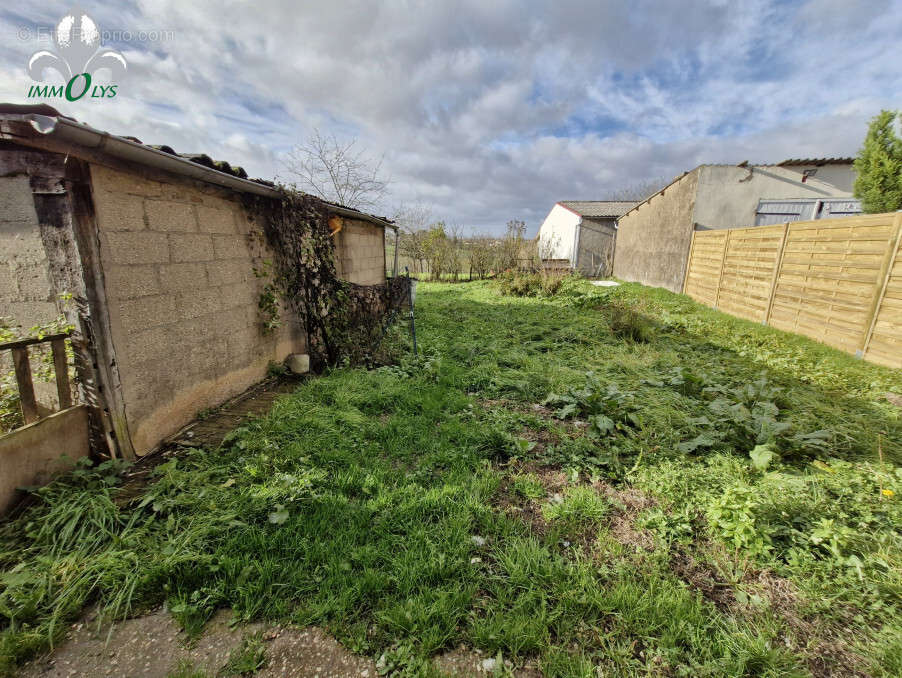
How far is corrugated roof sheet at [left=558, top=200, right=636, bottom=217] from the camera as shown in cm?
2235

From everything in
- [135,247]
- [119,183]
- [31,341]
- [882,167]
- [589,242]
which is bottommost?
[31,341]

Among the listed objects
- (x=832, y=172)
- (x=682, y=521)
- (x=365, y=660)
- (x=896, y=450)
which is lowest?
(x=365, y=660)

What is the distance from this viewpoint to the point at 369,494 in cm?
265

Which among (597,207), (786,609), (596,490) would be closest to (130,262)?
(596,490)

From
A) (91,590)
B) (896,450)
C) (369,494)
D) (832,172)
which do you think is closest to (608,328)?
(896,450)

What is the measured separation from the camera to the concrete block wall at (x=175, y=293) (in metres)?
2.77

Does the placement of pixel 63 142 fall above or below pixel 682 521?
above

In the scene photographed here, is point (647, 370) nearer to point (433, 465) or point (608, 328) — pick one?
point (608, 328)

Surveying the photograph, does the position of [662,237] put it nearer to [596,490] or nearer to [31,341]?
[596,490]

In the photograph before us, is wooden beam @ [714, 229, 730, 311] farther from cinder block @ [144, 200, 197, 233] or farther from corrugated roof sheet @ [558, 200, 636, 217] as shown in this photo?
corrugated roof sheet @ [558, 200, 636, 217]

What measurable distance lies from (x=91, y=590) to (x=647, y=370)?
19.0 feet

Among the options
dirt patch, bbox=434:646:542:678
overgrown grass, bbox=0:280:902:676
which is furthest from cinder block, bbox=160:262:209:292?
dirt patch, bbox=434:646:542:678

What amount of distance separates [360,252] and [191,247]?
455 centimetres

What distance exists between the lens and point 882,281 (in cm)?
492
